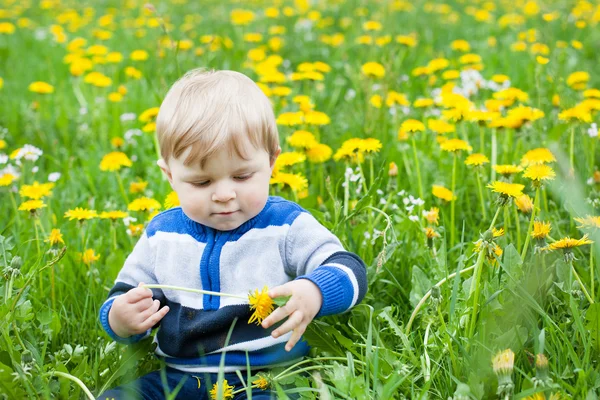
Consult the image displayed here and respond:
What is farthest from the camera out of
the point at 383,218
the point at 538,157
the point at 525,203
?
the point at 383,218

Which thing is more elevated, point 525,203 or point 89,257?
point 525,203

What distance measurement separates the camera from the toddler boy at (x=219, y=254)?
1514 millimetres

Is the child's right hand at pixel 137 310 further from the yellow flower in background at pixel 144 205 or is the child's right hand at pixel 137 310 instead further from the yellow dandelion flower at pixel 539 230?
the yellow dandelion flower at pixel 539 230

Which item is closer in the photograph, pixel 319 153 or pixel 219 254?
pixel 219 254

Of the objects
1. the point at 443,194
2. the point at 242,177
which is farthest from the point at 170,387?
the point at 443,194

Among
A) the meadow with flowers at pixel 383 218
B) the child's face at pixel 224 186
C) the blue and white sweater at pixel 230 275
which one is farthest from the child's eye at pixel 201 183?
the meadow with flowers at pixel 383 218

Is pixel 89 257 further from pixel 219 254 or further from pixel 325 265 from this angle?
pixel 325 265

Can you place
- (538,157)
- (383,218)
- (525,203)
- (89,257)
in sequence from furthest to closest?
(383,218)
(89,257)
(538,157)
(525,203)

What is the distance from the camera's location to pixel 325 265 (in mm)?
1517

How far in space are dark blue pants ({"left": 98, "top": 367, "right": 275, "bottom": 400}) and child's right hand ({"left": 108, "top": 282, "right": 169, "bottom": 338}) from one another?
124mm

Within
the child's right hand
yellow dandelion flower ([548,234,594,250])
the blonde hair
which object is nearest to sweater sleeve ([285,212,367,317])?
the blonde hair

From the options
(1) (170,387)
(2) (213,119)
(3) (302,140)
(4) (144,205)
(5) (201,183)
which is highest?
(2) (213,119)

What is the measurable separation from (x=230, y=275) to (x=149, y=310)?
0.19 metres

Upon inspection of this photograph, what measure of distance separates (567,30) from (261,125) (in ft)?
12.5
